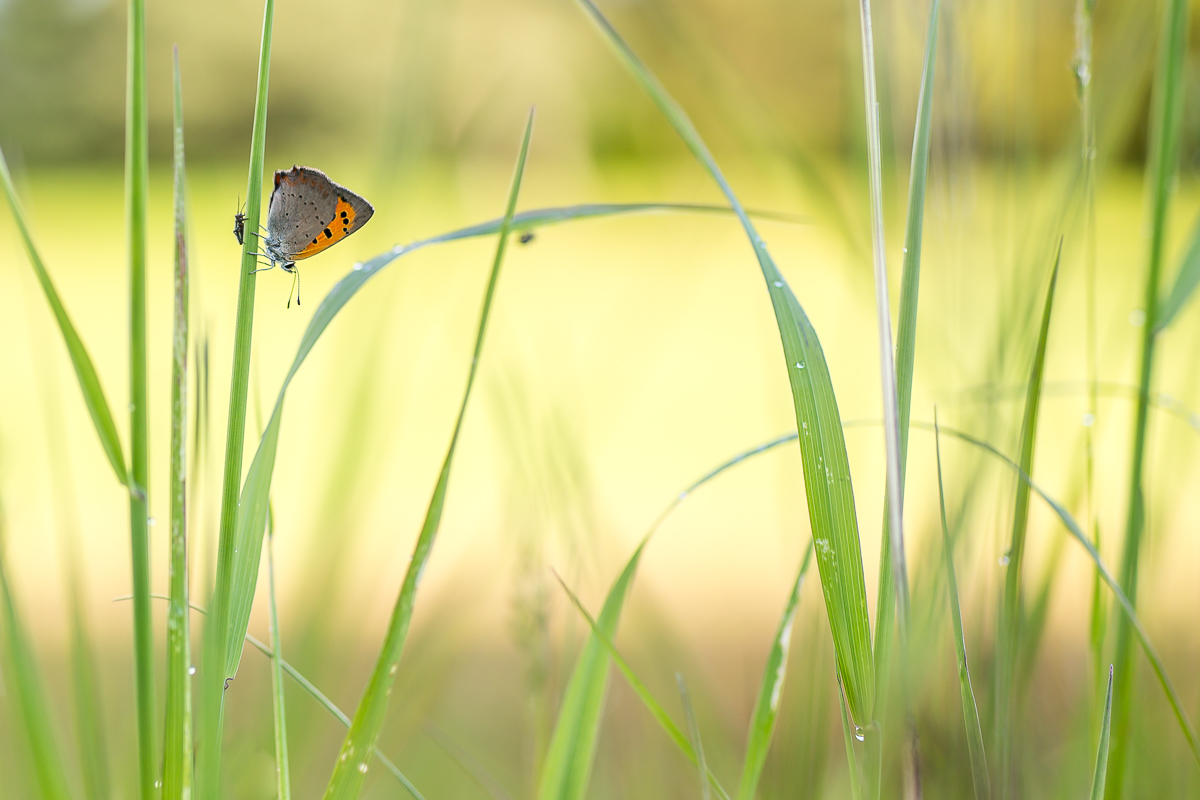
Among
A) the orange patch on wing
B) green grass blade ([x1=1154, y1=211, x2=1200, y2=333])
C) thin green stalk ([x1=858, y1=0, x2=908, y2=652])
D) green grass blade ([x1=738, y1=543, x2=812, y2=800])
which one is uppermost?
the orange patch on wing

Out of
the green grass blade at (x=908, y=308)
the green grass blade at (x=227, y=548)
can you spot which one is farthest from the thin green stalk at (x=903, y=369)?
the green grass blade at (x=227, y=548)

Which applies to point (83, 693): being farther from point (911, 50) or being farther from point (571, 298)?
point (571, 298)

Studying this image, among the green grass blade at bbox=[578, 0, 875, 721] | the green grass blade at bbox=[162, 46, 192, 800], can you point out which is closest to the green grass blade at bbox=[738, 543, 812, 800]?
the green grass blade at bbox=[578, 0, 875, 721]

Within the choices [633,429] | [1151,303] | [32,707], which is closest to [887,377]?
[1151,303]

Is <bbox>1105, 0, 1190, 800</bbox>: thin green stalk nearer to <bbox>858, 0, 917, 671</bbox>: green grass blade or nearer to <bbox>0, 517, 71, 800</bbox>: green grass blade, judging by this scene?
<bbox>858, 0, 917, 671</bbox>: green grass blade

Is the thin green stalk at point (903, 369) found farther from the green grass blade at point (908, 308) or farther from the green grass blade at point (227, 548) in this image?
the green grass blade at point (227, 548)

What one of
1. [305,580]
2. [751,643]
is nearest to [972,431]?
[305,580]
